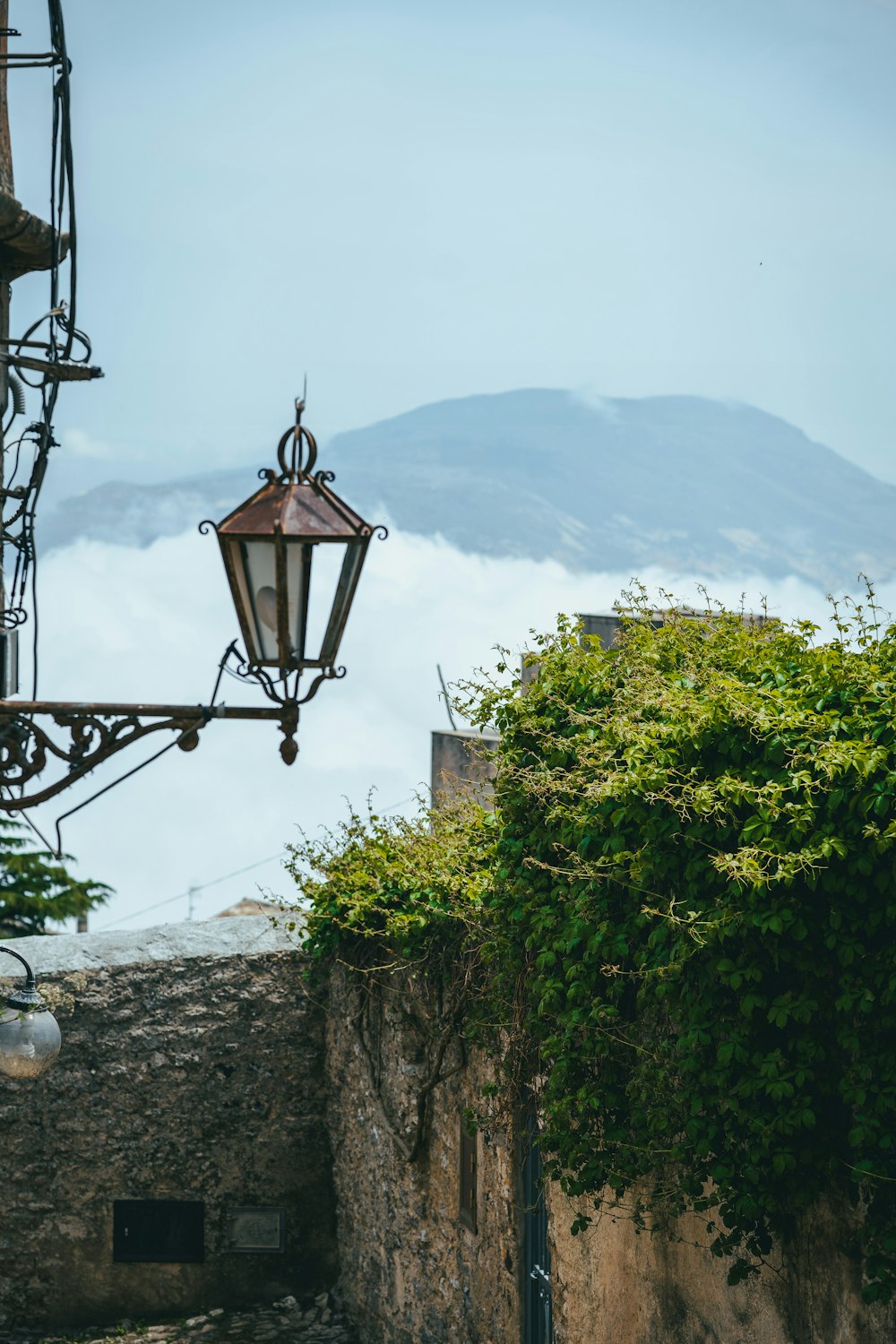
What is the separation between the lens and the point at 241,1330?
842cm

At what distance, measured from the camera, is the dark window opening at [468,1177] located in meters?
6.03

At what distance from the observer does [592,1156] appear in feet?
13.2

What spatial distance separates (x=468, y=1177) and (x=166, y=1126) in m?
3.34

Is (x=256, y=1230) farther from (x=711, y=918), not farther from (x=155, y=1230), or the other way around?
(x=711, y=918)

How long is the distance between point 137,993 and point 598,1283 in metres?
4.91

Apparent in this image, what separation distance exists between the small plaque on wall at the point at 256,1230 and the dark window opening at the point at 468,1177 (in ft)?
10.3

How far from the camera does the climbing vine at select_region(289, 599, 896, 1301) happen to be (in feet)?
10.2

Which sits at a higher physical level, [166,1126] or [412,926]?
[412,926]

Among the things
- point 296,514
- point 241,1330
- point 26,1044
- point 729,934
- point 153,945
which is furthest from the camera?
point 153,945

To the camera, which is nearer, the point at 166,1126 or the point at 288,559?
the point at 288,559

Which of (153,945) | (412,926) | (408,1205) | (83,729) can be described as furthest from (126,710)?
(153,945)

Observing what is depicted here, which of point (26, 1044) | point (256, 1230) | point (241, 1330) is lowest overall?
point (241, 1330)

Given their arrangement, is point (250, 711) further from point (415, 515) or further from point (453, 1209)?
point (415, 515)

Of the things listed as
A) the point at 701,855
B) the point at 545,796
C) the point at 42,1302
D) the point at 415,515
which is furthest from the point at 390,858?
the point at 415,515
